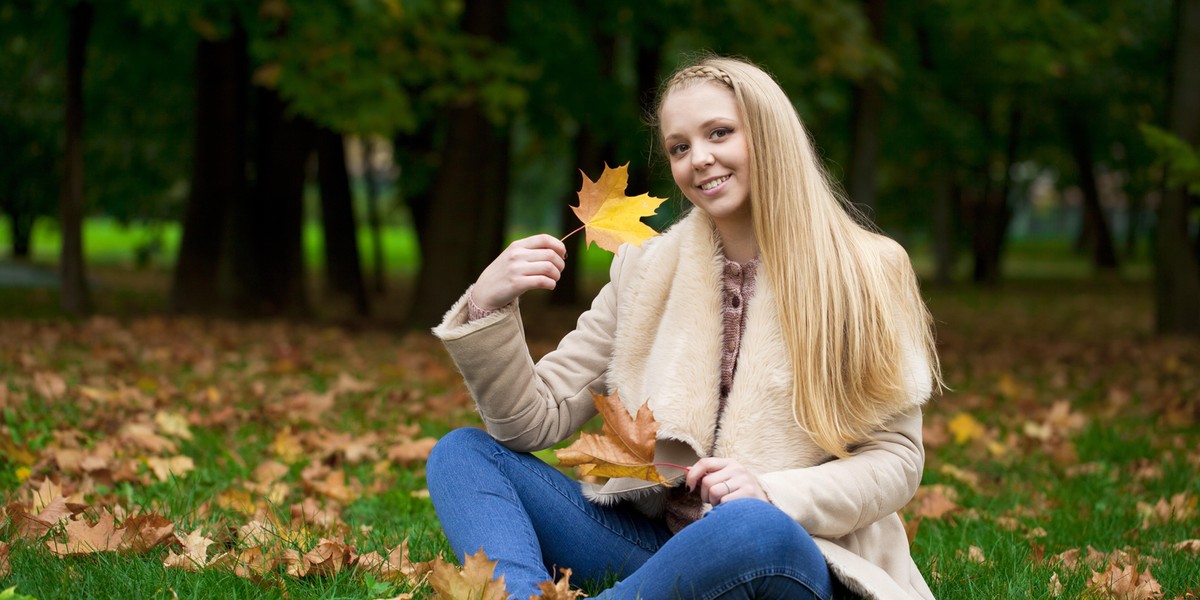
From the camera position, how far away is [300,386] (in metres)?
6.57

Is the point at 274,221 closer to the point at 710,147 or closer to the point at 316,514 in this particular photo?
the point at 316,514

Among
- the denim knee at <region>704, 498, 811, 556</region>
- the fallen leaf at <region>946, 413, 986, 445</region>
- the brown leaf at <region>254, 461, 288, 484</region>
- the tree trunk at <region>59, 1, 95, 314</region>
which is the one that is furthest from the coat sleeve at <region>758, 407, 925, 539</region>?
the tree trunk at <region>59, 1, 95, 314</region>

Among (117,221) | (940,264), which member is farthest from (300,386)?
(940,264)

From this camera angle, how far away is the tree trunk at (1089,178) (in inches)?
919

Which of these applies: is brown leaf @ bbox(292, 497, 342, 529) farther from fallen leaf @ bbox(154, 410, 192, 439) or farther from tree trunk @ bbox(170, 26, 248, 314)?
tree trunk @ bbox(170, 26, 248, 314)

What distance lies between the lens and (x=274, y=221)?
41.8ft

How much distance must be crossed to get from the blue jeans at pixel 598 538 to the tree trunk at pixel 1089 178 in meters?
22.0

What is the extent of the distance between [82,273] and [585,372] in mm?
9575

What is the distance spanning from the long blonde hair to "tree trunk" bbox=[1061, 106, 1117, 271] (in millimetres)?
21843

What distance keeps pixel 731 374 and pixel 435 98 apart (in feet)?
24.1

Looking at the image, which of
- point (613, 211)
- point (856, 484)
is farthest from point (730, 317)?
point (856, 484)

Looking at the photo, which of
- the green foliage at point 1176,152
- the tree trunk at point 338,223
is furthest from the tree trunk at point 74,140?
the green foliage at point 1176,152

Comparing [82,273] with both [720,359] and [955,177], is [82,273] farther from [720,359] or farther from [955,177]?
[955,177]

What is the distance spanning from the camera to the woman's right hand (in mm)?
2578
